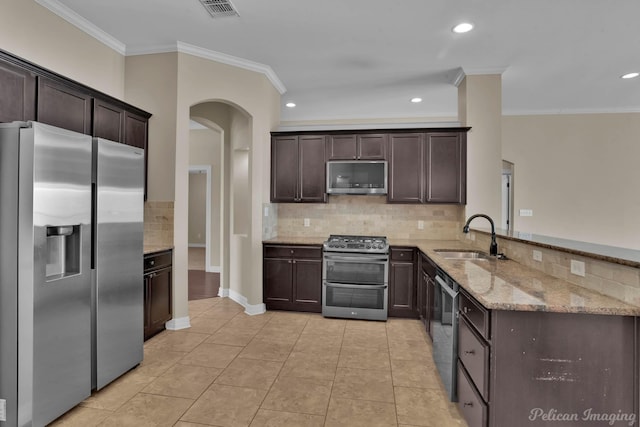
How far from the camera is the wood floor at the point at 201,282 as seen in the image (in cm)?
512

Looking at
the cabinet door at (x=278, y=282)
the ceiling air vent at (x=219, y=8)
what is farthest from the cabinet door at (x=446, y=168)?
the ceiling air vent at (x=219, y=8)

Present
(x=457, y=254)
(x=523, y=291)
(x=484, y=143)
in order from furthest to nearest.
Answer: (x=484, y=143) < (x=457, y=254) < (x=523, y=291)

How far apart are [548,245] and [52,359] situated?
3.28 metres

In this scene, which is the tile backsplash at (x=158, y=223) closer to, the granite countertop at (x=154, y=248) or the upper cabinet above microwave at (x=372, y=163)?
the granite countertop at (x=154, y=248)

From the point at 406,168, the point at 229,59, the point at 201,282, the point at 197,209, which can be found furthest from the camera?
the point at 197,209

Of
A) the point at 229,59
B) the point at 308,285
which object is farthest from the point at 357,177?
the point at 229,59

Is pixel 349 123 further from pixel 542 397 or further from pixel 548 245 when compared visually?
pixel 542 397

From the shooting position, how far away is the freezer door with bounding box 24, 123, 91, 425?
1.91 metres

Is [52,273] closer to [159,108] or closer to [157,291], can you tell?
[157,291]

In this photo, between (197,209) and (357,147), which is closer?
(357,147)

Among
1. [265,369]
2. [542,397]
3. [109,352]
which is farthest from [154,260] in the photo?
[542,397]

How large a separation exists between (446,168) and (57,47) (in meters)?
4.35

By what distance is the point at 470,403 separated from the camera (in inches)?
76.6

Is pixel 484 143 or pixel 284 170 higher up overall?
pixel 484 143
